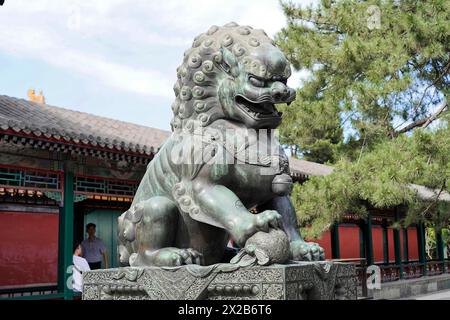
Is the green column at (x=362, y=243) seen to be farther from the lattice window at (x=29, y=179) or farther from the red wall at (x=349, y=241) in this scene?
the lattice window at (x=29, y=179)

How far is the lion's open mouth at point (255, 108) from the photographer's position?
2719 millimetres

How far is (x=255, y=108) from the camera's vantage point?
8.96 ft

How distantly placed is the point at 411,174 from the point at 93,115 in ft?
21.2

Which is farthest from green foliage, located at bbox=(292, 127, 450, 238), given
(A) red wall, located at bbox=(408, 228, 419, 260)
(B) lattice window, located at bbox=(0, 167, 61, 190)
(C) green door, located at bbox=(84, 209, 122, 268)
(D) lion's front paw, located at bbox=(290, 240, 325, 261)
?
(A) red wall, located at bbox=(408, 228, 419, 260)

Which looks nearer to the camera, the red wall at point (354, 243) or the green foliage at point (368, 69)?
the green foliage at point (368, 69)

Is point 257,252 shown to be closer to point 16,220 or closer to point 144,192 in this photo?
point 144,192

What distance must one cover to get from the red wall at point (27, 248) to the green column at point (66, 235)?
8.19ft

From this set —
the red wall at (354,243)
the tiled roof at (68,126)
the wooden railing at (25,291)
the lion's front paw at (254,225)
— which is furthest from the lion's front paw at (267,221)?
the red wall at (354,243)

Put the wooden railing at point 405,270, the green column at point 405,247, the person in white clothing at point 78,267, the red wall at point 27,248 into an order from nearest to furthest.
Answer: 1. the person in white clothing at point 78,267
2. the red wall at point 27,248
3. the wooden railing at point 405,270
4. the green column at point 405,247

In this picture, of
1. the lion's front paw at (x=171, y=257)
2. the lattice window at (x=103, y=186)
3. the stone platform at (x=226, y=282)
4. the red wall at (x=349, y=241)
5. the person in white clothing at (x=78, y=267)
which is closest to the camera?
the stone platform at (x=226, y=282)

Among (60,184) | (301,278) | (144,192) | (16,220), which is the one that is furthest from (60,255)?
(301,278)

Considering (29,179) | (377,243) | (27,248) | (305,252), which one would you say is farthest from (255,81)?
(377,243)

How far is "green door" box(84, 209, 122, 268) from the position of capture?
514 inches

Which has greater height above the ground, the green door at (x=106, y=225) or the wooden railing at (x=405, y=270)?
the green door at (x=106, y=225)
